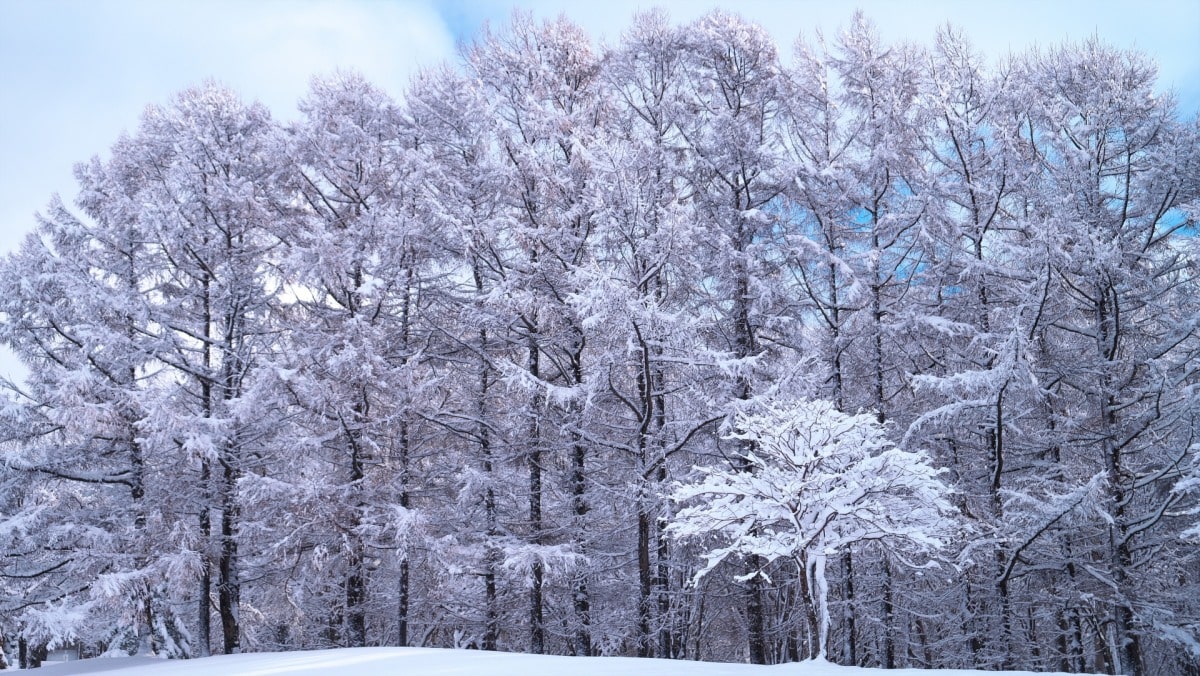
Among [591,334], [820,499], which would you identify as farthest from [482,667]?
[591,334]

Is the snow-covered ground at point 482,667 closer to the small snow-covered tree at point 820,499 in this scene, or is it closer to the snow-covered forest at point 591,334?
the small snow-covered tree at point 820,499

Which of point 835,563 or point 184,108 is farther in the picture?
point 184,108

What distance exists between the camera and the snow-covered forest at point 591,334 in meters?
11.6

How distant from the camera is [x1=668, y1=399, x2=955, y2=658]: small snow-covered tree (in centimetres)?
749

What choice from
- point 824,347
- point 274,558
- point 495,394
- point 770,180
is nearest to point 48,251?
point 274,558

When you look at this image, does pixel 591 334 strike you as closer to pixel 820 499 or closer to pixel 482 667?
pixel 820 499

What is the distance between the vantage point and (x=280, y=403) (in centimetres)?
1313

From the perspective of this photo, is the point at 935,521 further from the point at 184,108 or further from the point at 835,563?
the point at 184,108

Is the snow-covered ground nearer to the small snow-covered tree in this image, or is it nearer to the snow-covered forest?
the small snow-covered tree

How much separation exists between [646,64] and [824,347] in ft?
20.6

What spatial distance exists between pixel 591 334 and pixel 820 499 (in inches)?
254

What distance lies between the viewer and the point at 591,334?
43.3 ft

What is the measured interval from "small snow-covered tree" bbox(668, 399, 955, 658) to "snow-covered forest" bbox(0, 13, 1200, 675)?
10.1 feet

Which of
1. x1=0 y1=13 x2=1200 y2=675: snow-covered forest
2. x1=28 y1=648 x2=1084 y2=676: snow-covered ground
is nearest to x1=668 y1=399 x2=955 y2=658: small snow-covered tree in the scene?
x1=28 y1=648 x2=1084 y2=676: snow-covered ground
